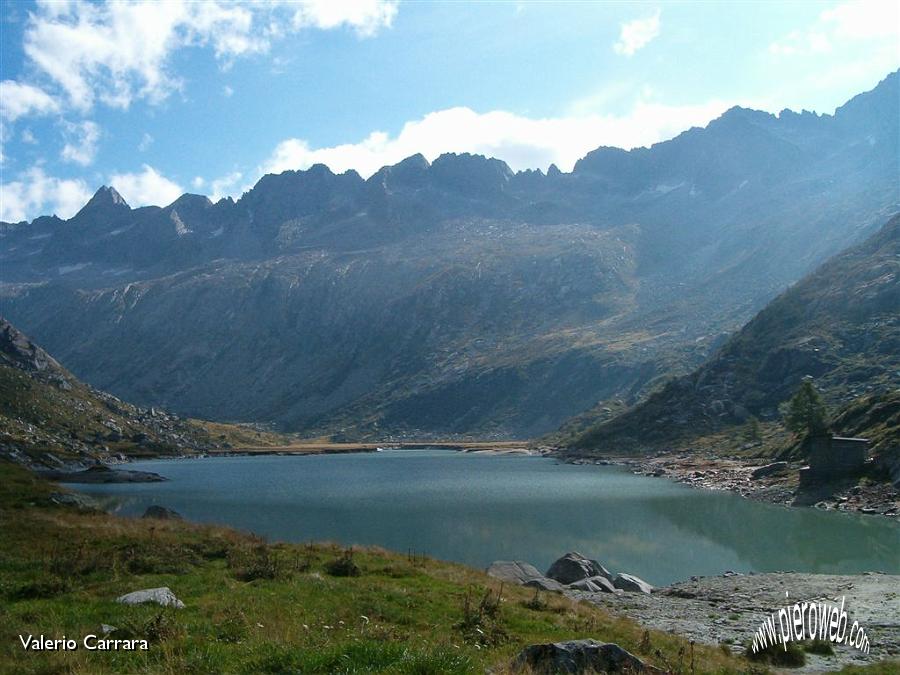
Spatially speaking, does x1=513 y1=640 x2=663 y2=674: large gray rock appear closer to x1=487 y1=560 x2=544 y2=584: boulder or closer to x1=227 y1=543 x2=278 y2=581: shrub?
x1=227 y1=543 x2=278 y2=581: shrub

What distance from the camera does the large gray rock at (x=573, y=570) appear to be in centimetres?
3934

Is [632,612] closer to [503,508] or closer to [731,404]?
[503,508]

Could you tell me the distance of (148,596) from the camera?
19.0 meters

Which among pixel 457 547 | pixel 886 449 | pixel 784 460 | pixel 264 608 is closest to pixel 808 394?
pixel 784 460

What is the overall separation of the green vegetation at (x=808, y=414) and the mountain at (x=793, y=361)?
95.6ft

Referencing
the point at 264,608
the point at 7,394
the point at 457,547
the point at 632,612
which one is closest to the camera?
the point at 264,608

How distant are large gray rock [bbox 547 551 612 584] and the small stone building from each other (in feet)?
158

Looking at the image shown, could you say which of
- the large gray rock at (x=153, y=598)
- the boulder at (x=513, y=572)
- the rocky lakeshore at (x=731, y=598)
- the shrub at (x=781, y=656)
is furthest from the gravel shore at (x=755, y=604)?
the large gray rock at (x=153, y=598)

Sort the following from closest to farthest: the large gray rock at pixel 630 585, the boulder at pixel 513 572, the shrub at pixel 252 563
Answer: the shrub at pixel 252 563 < the boulder at pixel 513 572 < the large gray rock at pixel 630 585

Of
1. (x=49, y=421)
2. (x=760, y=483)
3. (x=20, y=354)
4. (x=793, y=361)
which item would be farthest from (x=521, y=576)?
(x=20, y=354)

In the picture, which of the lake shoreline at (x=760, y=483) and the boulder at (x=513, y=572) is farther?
the lake shoreline at (x=760, y=483)

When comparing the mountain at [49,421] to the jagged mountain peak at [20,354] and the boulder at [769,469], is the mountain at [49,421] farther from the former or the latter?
A: the boulder at [769,469]

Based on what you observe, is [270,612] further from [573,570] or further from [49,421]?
[49,421]

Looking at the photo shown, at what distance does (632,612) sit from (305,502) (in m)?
58.5
